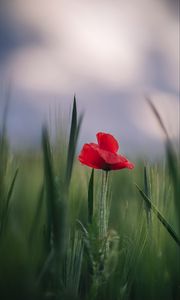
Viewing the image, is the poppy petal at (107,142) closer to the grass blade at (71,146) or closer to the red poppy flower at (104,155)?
the red poppy flower at (104,155)

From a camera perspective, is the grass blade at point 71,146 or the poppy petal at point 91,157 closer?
the grass blade at point 71,146

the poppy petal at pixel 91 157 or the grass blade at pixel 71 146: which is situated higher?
the grass blade at pixel 71 146

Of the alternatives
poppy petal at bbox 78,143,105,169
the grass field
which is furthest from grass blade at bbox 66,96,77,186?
poppy petal at bbox 78,143,105,169

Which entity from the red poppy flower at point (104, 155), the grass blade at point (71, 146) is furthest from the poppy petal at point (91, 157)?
the grass blade at point (71, 146)

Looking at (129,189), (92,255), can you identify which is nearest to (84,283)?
(92,255)

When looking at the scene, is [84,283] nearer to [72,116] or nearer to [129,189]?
[72,116]

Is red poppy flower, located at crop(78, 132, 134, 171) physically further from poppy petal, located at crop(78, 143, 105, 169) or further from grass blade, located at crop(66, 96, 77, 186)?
grass blade, located at crop(66, 96, 77, 186)

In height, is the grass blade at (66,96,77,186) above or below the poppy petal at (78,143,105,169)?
above
